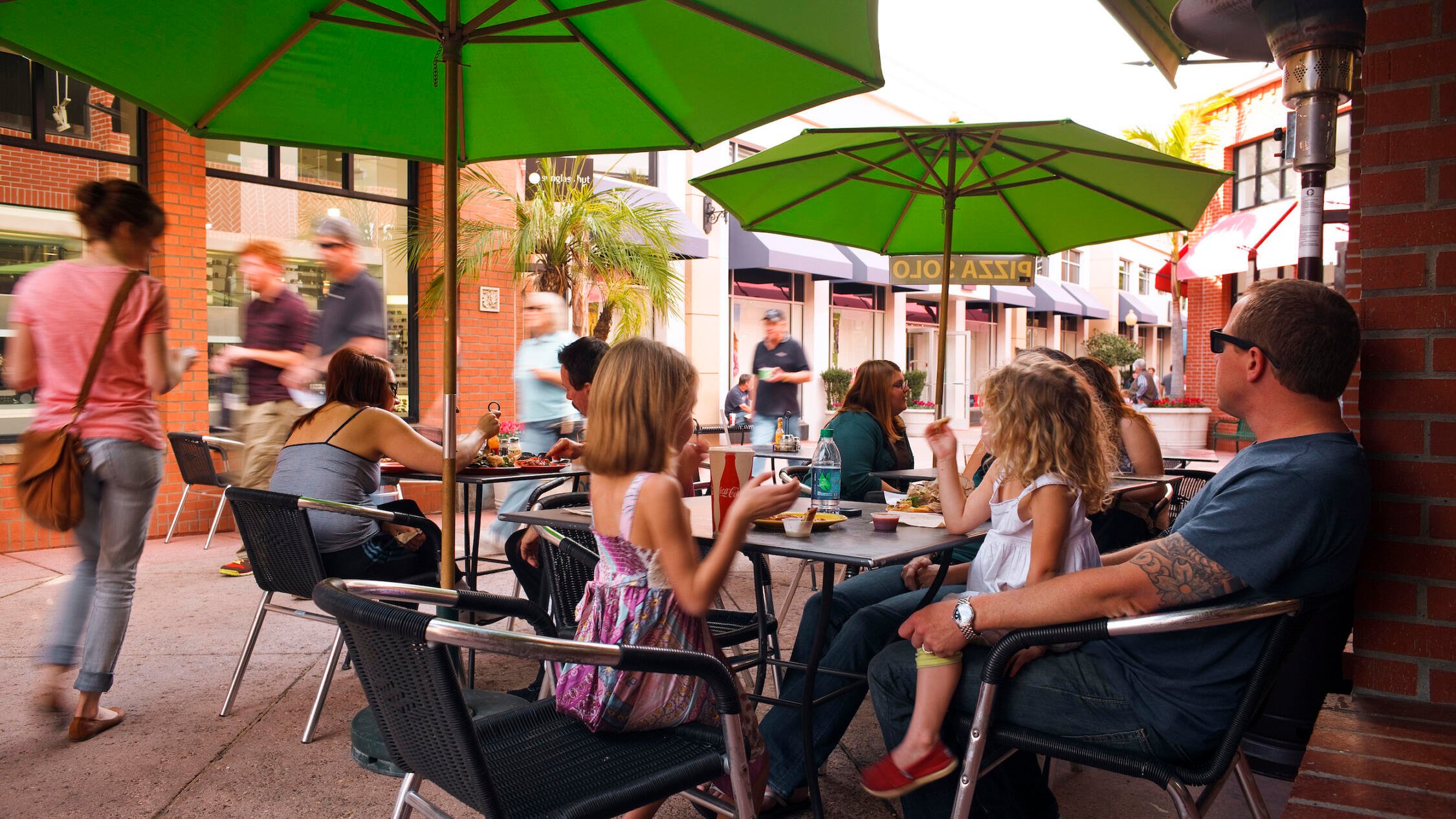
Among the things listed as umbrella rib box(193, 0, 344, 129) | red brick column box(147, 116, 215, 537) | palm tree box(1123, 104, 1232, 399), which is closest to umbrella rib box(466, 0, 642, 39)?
umbrella rib box(193, 0, 344, 129)

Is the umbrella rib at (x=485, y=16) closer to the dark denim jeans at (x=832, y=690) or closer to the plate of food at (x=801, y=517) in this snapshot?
the plate of food at (x=801, y=517)

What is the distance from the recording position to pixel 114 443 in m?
3.72

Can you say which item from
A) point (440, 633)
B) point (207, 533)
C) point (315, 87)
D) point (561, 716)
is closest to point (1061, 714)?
point (561, 716)

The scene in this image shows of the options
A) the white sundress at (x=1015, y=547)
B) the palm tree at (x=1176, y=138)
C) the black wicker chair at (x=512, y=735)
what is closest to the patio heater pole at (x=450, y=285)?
the black wicker chair at (x=512, y=735)

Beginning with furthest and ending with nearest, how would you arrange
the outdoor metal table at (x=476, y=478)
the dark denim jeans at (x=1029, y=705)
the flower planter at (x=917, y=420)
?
1. the flower planter at (x=917, y=420)
2. the outdoor metal table at (x=476, y=478)
3. the dark denim jeans at (x=1029, y=705)

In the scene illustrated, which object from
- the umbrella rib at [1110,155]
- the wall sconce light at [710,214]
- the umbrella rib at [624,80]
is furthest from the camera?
the wall sconce light at [710,214]

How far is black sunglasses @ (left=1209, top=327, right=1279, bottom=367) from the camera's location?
2.21 m

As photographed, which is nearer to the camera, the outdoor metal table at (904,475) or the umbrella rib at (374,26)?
the umbrella rib at (374,26)

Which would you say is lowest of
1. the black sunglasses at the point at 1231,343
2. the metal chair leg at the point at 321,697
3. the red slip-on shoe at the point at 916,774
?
the metal chair leg at the point at 321,697

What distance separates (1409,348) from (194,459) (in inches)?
294

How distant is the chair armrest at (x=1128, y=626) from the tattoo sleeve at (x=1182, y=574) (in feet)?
0.11

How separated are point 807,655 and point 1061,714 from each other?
1.36 m

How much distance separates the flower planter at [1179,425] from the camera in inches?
720

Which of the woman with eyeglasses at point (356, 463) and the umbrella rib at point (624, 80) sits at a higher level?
the umbrella rib at point (624, 80)
